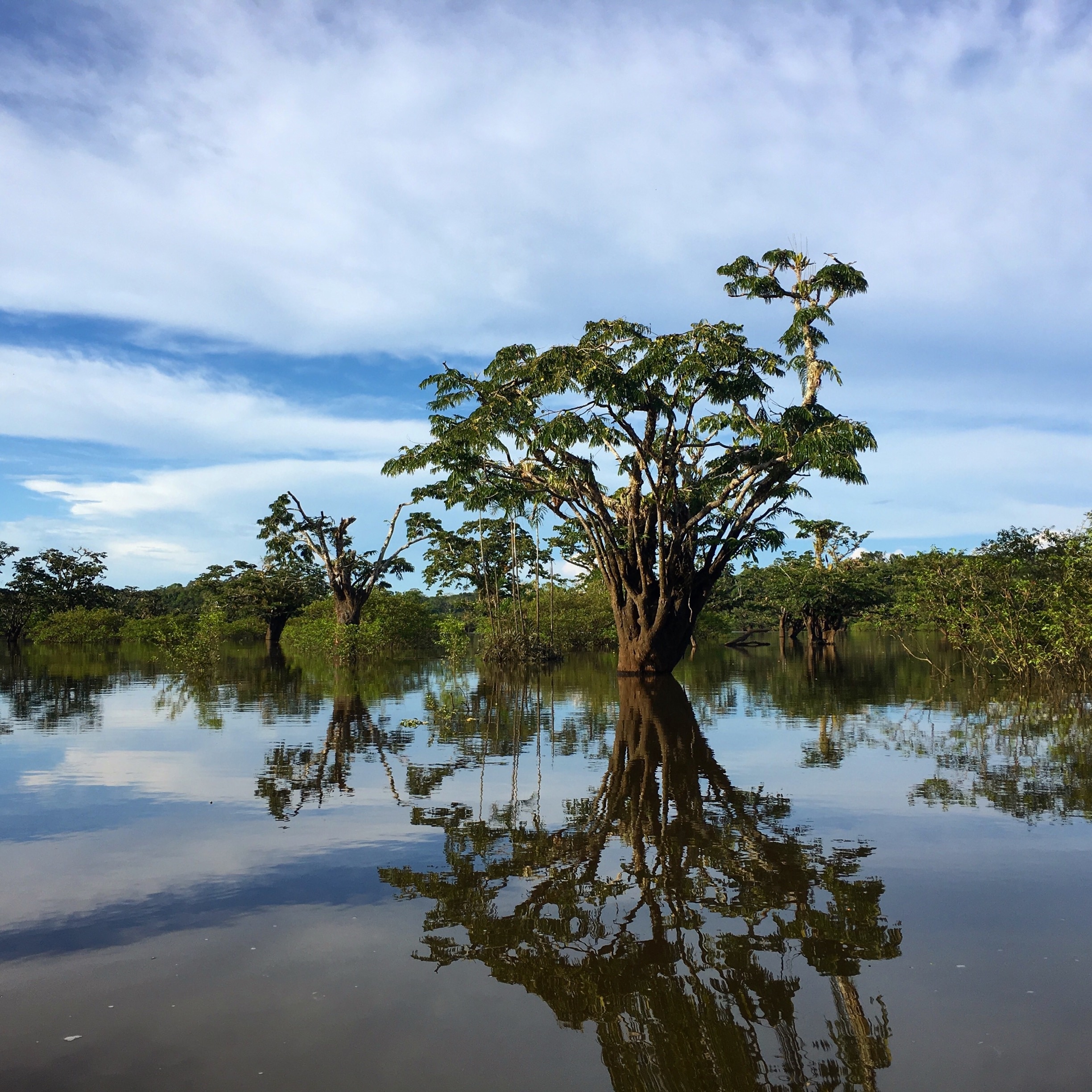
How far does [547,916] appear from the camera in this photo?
483 cm

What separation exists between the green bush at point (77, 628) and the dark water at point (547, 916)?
47068 millimetres

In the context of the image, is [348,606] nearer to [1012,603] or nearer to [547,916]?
[1012,603]

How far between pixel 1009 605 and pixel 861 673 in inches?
246

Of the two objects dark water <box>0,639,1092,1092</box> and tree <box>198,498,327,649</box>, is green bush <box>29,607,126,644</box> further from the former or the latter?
dark water <box>0,639,1092,1092</box>

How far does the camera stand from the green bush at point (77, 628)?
52625 millimetres

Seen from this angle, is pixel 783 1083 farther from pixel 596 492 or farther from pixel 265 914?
pixel 596 492

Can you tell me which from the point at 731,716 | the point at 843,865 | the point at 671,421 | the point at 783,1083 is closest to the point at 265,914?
the point at 783,1083

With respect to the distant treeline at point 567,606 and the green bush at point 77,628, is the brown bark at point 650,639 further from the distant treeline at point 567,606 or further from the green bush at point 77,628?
the green bush at point 77,628

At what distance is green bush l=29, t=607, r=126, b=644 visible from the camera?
52.6 m

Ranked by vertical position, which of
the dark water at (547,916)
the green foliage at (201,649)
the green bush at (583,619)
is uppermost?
the green bush at (583,619)

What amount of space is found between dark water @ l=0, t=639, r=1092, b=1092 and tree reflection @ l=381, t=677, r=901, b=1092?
20 mm

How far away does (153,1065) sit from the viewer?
3379 millimetres

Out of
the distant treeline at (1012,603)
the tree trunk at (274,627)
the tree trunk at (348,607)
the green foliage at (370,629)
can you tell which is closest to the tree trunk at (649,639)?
the distant treeline at (1012,603)

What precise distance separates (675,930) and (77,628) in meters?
56.7
